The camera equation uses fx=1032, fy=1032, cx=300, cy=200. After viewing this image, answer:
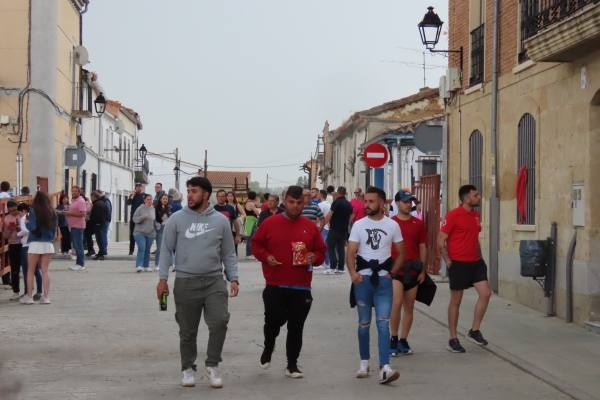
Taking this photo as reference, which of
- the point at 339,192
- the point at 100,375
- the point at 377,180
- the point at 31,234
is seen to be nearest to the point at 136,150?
the point at 377,180

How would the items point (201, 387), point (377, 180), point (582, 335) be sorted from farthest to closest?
point (377, 180) → point (582, 335) → point (201, 387)

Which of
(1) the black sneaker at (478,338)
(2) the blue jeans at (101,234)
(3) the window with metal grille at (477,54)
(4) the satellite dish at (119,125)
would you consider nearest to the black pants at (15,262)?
(1) the black sneaker at (478,338)

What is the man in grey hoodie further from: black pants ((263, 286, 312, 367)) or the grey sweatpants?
black pants ((263, 286, 312, 367))

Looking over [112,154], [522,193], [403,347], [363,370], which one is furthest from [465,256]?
[112,154]

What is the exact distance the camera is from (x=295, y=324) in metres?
9.20

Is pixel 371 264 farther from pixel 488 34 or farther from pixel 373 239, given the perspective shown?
pixel 488 34

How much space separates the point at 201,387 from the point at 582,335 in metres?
5.39

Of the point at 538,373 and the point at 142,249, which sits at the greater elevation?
the point at 142,249

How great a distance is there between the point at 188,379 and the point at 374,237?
2.08m

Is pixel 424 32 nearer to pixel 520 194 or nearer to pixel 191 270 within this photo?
pixel 520 194

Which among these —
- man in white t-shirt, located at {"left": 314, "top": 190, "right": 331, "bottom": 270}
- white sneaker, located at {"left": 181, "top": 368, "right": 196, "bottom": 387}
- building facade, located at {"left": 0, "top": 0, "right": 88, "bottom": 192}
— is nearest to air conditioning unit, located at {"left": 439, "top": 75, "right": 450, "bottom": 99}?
man in white t-shirt, located at {"left": 314, "top": 190, "right": 331, "bottom": 270}

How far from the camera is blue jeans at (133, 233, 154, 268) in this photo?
834 inches

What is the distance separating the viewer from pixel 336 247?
833 inches

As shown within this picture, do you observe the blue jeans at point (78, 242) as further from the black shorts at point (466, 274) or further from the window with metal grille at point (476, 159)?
the black shorts at point (466, 274)
